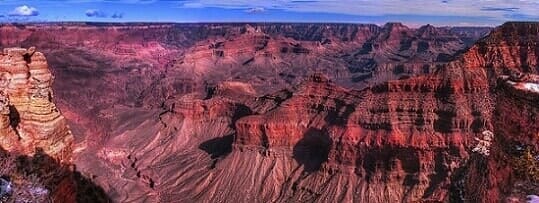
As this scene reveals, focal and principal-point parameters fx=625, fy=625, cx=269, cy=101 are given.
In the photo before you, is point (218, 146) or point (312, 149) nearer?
point (312, 149)

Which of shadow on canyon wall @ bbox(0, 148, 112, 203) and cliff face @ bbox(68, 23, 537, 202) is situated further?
cliff face @ bbox(68, 23, 537, 202)

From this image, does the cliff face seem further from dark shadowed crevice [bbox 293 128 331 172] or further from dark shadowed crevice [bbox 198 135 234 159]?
dark shadowed crevice [bbox 198 135 234 159]

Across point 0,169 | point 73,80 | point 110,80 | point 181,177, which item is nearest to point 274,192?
point 181,177

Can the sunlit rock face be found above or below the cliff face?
above

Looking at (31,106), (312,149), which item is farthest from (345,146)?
(31,106)

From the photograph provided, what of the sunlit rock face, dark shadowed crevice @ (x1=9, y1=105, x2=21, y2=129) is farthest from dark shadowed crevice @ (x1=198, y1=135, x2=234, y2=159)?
dark shadowed crevice @ (x1=9, y1=105, x2=21, y2=129)

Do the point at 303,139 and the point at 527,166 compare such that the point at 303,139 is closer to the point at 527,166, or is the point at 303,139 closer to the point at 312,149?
the point at 312,149

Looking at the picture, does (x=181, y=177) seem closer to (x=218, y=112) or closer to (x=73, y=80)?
(x=218, y=112)

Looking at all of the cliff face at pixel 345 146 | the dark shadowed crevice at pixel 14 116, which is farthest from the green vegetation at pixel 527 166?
the cliff face at pixel 345 146

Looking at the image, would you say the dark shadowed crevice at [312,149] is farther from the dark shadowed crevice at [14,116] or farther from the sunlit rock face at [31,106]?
the dark shadowed crevice at [14,116]
